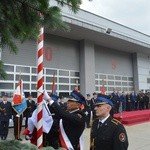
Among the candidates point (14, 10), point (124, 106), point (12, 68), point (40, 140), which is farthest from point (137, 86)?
point (14, 10)

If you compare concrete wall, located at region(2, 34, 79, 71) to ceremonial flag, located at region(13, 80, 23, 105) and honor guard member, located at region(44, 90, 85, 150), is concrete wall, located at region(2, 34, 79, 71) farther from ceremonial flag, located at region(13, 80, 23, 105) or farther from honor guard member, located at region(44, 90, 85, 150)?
honor guard member, located at region(44, 90, 85, 150)

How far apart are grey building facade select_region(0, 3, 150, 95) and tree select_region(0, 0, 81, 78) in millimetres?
11107

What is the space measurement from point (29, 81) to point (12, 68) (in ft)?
5.08

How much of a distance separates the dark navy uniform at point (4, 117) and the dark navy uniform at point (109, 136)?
27.7ft

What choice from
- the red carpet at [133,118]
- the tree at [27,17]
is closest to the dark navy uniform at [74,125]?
the tree at [27,17]

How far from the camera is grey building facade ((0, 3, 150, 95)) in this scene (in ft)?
56.0

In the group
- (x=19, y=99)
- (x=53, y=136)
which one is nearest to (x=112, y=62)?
(x=19, y=99)

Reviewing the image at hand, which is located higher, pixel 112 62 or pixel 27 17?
pixel 112 62

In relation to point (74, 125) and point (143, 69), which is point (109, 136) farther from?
point (143, 69)

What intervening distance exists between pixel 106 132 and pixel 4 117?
344 inches

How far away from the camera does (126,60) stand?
28.2m

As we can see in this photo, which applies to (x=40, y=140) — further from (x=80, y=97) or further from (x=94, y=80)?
(x=94, y=80)

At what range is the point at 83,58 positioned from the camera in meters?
21.2

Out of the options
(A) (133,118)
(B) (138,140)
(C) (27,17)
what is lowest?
(B) (138,140)
